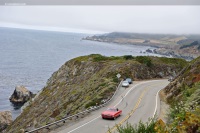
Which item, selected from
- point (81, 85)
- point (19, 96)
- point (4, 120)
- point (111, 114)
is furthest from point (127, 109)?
point (19, 96)

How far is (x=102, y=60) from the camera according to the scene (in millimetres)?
61281

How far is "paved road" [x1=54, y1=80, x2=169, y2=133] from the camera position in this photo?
21691 mm

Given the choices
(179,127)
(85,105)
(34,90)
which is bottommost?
(34,90)

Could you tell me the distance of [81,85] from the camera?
4534 centimetres

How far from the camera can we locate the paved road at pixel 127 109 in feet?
71.2

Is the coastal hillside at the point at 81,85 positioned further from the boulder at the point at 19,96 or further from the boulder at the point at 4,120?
the boulder at the point at 19,96

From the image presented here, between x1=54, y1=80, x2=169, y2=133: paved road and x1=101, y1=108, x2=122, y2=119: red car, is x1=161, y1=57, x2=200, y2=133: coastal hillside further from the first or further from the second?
x1=101, y1=108, x2=122, y2=119: red car

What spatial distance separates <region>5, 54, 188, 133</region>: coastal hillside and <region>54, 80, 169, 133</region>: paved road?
2.43m

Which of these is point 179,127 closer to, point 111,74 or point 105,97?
point 105,97

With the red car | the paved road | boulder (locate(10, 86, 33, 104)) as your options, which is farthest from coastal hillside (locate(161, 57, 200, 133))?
boulder (locate(10, 86, 33, 104))

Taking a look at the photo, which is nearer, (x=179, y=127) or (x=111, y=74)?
(x=179, y=127)

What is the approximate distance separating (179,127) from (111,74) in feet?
124

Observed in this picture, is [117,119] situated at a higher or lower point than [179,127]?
lower

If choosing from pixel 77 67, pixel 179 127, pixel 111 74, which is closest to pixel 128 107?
pixel 111 74
